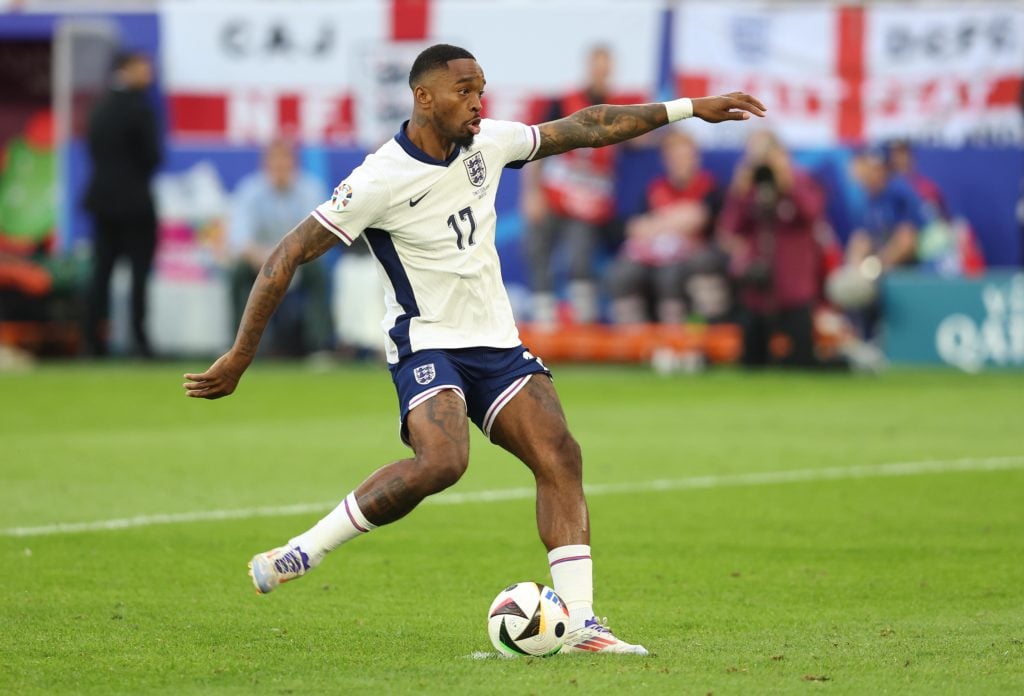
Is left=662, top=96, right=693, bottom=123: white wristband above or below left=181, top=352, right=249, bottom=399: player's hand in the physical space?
above

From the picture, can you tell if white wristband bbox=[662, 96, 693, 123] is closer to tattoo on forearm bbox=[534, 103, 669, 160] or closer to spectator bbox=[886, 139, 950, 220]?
tattoo on forearm bbox=[534, 103, 669, 160]

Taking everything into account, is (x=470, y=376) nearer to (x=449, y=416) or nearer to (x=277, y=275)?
(x=449, y=416)

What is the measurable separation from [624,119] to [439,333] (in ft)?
3.99

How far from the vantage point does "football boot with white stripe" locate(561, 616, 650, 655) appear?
6.41 meters

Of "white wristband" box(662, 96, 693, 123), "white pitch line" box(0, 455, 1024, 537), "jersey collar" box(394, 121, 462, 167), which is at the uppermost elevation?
"white wristband" box(662, 96, 693, 123)

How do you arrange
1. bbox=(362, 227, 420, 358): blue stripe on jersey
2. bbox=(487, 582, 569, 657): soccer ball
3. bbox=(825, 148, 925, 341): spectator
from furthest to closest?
1. bbox=(825, 148, 925, 341): spectator
2. bbox=(362, 227, 420, 358): blue stripe on jersey
3. bbox=(487, 582, 569, 657): soccer ball

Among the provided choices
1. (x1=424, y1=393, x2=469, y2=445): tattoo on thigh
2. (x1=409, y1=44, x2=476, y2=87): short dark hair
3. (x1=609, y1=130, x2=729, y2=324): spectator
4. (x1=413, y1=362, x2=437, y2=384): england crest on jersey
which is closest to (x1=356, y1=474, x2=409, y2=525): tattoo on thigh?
(x1=424, y1=393, x2=469, y2=445): tattoo on thigh

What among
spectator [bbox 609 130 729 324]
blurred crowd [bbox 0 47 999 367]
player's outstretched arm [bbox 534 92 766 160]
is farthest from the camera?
spectator [bbox 609 130 729 324]

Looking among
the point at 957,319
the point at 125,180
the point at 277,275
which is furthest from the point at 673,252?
the point at 277,275

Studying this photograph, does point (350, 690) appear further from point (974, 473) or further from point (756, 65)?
point (756, 65)

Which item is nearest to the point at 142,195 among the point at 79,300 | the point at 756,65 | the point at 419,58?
the point at 79,300

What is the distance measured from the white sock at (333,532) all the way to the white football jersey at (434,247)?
0.68 meters

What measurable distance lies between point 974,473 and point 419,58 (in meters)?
6.11

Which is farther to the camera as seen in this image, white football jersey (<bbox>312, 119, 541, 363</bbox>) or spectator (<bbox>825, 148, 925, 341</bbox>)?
spectator (<bbox>825, 148, 925, 341</bbox>)
